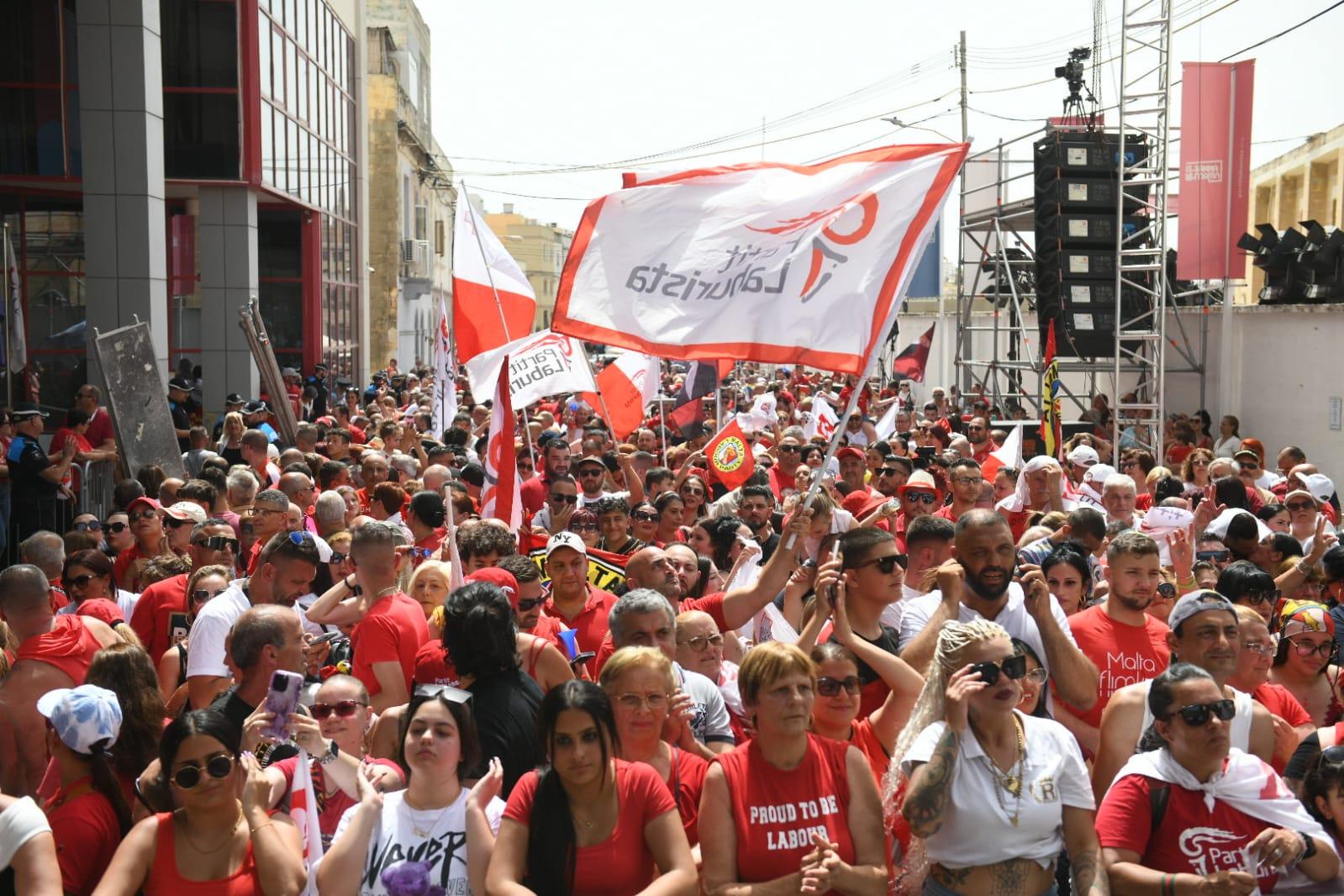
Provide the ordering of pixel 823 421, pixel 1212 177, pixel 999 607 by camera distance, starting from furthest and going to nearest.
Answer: pixel 1212 177 → pixel 823 421 → pixel 999 607

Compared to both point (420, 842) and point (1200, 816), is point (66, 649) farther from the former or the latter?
point (1200, 816)

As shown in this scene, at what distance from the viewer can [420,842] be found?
4.38 m

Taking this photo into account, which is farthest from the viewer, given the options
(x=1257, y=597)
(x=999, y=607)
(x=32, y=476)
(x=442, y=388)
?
(x=442, y=388)

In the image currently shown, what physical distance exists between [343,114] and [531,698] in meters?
32.0

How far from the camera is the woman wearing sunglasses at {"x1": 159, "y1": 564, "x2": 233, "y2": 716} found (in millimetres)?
6304

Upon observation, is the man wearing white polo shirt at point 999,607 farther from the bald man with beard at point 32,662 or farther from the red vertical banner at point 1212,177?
the red vertical banner at point 1212,177

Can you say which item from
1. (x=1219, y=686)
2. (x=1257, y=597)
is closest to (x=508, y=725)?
(x=1219, y=686)

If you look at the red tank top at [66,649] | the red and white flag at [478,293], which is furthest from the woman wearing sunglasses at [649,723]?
the red and white flag at [478,293]

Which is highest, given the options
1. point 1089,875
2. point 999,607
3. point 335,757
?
point 999,607

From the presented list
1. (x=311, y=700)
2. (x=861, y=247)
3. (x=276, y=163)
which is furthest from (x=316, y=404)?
(x=311, y=700)

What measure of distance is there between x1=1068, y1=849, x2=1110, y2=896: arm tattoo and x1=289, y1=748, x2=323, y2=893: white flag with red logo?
228 centimetres

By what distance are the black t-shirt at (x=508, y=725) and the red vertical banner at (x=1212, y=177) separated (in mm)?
17865

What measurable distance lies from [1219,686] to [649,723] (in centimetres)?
191

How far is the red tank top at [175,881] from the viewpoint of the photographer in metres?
4.20
